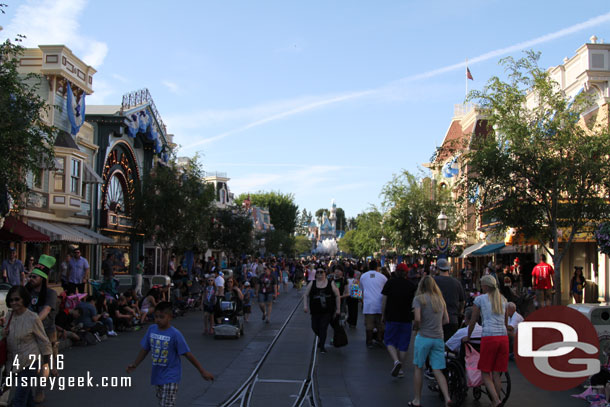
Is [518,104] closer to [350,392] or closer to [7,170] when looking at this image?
[350,392]

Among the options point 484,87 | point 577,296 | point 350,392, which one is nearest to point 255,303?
point 577,296

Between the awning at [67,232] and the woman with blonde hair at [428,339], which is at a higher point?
the awning at [67,232]

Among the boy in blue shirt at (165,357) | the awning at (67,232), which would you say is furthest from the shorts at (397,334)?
the awning at (67,232)

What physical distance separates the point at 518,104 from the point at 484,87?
102 centimetres

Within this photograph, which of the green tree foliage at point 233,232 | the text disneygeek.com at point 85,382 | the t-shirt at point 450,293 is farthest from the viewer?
the green tree foliage at point 233,232

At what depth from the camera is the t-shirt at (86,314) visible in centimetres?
1321

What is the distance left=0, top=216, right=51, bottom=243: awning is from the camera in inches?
780

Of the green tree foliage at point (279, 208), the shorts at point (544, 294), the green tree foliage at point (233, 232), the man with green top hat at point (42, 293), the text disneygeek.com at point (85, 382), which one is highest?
the green tree foliage at point (279, 208)

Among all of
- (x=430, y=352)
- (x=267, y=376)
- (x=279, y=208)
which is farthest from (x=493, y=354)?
(x=279, y=208)

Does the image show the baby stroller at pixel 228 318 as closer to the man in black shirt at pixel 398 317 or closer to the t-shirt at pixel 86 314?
the t-shirt at pixel 86 314

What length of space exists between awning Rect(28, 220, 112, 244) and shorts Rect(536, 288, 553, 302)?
1614cm

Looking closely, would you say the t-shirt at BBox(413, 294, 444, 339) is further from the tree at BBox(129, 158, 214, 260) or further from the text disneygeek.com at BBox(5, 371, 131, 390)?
the tree at BBox(129, 158, 214, 260)

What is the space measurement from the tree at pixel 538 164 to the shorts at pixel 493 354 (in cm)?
862

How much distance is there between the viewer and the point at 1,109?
11617 mm
